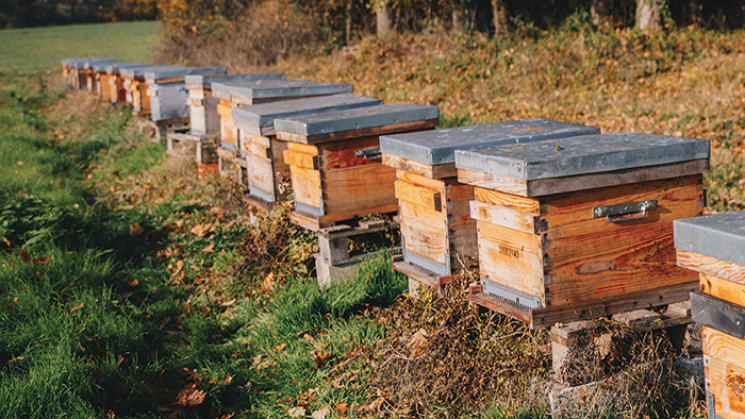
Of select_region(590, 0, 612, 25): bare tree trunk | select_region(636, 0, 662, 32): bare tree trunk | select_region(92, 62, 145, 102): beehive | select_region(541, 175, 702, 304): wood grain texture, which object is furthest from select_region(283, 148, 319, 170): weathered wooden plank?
select_region(590, 0, 612, 25): bare tree trunk

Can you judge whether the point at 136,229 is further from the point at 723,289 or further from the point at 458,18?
the point at 458,18

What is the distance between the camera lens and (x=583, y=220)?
3.66 m

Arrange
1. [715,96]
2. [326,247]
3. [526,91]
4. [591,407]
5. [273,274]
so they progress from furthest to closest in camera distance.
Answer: [526,91] < [715,96] < [273,274] < [326,247] < [591,407]

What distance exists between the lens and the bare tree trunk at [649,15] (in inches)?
586

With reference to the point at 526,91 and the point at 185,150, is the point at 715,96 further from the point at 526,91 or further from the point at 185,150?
the point at 185,150

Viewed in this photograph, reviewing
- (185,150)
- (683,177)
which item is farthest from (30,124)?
(683,177)

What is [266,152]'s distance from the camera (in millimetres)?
6457

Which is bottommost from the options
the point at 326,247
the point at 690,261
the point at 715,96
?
the point at 326,247

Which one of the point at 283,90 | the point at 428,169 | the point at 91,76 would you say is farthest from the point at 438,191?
the point at 91,76

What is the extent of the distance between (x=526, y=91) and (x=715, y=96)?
3.46 m

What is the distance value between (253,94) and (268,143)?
145cm

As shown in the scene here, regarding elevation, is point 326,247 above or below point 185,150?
below

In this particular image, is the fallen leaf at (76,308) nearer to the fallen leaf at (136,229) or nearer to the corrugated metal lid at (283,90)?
the fallen leaf at (136,229)

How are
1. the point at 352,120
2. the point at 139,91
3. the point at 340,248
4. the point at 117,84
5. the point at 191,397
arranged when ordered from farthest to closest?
the point at 117,84, the point at 139,91, the point at 340,248, the point at 352,120, the point at 191,397
